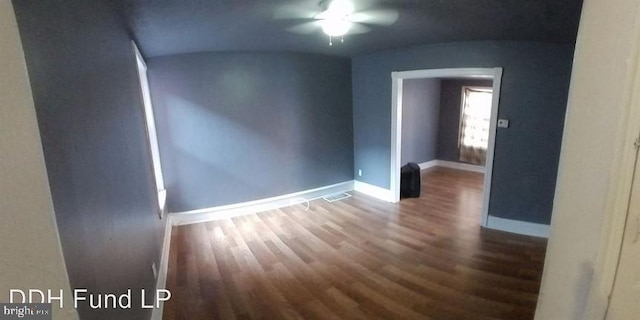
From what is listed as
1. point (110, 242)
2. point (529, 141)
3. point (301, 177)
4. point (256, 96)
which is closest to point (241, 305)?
point (110, 242)

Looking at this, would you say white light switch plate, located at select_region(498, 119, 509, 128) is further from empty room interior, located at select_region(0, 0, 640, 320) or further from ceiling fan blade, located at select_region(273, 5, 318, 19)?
ceiling fan blade, located at select_region(273, 5, 318, 19)

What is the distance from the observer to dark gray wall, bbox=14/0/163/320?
28.3 inches

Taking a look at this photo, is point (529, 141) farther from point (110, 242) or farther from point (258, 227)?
point (110, 242)

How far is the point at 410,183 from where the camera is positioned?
454cm

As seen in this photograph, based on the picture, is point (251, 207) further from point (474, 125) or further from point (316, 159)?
point (474, 125)

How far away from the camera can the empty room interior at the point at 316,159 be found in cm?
47

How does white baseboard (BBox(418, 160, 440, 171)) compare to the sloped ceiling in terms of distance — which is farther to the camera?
white baseboard (BBox(418, 160, 440, 171))

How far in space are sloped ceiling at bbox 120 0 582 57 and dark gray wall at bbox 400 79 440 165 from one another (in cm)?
243

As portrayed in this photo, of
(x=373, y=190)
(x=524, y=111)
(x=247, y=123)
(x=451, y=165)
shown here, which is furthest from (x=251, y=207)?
(x=451, y=165)

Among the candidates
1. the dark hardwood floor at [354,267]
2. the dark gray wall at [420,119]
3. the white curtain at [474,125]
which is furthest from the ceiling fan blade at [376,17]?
the white curtain at [474,125]

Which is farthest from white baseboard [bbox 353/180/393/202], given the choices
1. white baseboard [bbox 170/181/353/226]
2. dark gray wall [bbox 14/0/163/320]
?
dark gray wall [bbox 14/0/163/320]

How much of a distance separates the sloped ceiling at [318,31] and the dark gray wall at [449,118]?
127 inches

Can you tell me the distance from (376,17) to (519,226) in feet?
9.87

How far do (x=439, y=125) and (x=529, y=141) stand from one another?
3572 millimetres
